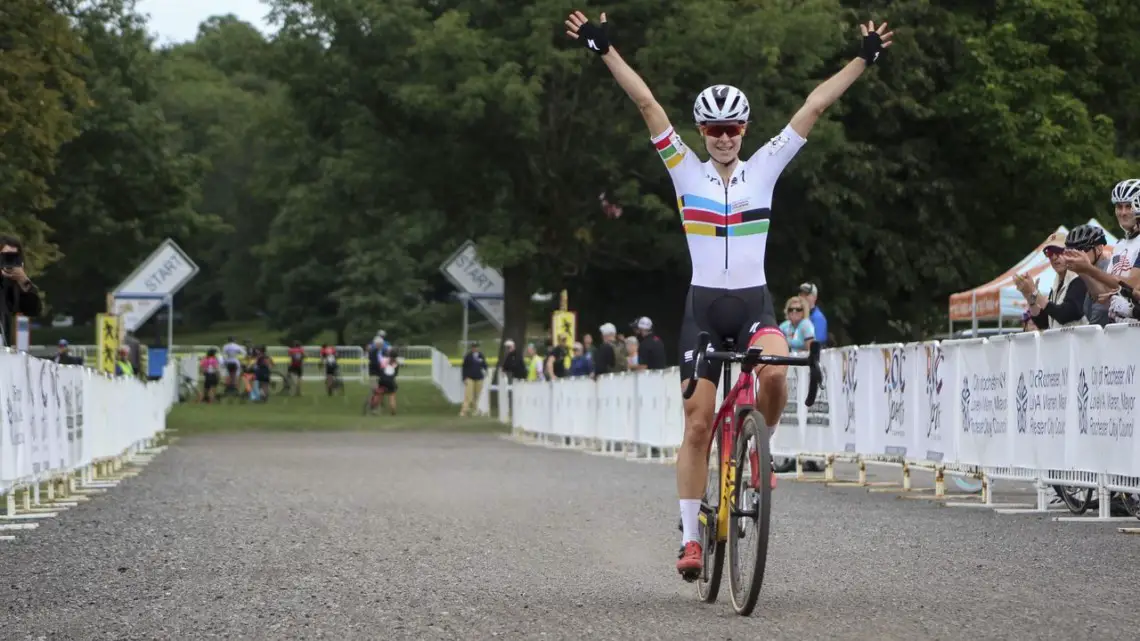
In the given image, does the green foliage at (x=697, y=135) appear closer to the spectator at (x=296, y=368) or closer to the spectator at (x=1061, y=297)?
the spectator at (x=296, y=368)

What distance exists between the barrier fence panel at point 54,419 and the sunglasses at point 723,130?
22.4 ft

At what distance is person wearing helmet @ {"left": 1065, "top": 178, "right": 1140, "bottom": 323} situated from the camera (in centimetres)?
1412

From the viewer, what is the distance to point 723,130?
913 centimetres

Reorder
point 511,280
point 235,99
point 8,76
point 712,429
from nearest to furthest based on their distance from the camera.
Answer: point 712,429 < point 8,76 < point 511,280 < point 235,99

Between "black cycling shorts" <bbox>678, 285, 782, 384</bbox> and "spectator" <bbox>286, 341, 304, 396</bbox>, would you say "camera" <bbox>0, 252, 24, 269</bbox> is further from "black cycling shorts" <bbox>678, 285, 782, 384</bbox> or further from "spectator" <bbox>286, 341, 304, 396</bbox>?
"spectator" <bbox>286, 341, 304, 396</bbox>

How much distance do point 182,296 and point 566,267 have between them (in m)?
74.2

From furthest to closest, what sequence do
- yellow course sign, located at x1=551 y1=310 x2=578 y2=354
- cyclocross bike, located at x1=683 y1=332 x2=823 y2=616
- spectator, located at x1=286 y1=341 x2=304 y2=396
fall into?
spectator, located at x1=286 y1=341 x2=304 y2=396, yellow course sign, located at x1=551 y1=310 x2=578 y2=354, cyclocross bike, located at x1=683 y1=332 x2=823 y2=616

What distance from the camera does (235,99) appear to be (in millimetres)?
119375

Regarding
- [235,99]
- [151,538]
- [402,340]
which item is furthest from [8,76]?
[235,99]

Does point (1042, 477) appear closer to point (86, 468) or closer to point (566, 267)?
point (86, 468)

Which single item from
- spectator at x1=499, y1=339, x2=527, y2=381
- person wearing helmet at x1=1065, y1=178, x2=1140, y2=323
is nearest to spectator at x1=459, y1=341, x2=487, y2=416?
spectator at x1=499, y1=339, x2=527, y2=381

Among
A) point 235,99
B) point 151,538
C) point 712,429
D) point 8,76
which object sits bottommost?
point 151,538

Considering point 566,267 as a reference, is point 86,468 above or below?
below

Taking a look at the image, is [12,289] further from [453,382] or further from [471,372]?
[453,382]
